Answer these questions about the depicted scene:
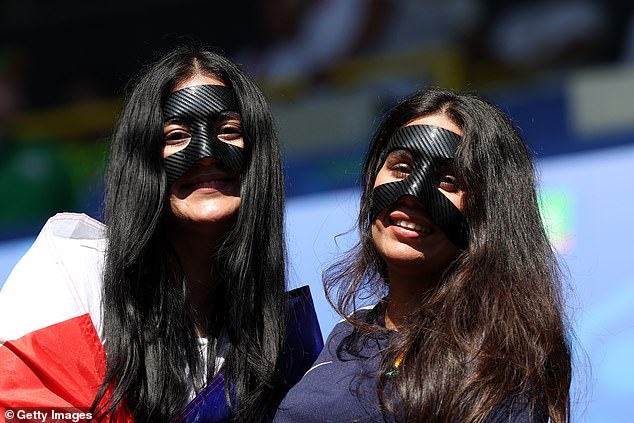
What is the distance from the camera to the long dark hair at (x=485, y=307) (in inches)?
75.4

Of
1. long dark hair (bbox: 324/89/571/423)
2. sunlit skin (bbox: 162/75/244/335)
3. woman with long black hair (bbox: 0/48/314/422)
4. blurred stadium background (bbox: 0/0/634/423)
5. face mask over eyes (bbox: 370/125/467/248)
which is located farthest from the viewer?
blurred stadium background (bbox: 0/0/634/423)

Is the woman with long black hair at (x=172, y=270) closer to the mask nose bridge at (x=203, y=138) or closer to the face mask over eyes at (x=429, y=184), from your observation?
the mask nose bridge at (x=203, y=138)

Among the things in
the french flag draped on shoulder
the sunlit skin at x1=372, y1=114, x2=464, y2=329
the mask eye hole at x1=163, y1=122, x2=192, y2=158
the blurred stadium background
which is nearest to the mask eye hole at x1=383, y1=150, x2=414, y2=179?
the sunlit skin at x1=372, y1=114, x2=464, y2=329

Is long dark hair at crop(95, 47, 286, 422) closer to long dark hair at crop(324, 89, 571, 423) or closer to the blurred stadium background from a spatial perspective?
long dark hair at crop(324, 89, 571, 423)

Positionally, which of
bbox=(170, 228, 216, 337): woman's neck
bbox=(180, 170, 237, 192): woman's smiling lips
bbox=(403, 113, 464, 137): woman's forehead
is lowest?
bbox=(170, 228, 216, 337): woman's neck

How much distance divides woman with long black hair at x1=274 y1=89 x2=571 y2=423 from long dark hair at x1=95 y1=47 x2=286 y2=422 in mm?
223

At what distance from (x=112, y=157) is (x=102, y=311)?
361mm

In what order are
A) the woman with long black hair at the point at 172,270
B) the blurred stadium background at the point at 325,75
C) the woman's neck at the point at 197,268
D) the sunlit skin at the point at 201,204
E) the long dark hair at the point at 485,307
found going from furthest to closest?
the blurred stadium background at the point at 325,75
the woman's neck at the point at 197,268
the sunlit skin at the point at 201,204
the woman with long black hair at the point at 172,270
the long dark hair at the point at 485,307

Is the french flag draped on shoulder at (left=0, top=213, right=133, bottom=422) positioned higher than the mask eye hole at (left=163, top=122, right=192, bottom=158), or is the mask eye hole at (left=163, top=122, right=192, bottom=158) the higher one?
the mask eye hole at (left=163, top=122, right=192, bottom=158)

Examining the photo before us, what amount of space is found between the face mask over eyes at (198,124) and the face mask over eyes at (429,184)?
0.37 metres

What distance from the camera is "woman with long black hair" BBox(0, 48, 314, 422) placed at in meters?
2.19

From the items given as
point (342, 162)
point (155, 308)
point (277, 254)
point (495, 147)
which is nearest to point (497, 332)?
point (495, 147)

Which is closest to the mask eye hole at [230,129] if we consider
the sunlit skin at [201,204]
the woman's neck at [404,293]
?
the sunlit skin at [201,204]

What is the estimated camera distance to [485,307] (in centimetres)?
201
